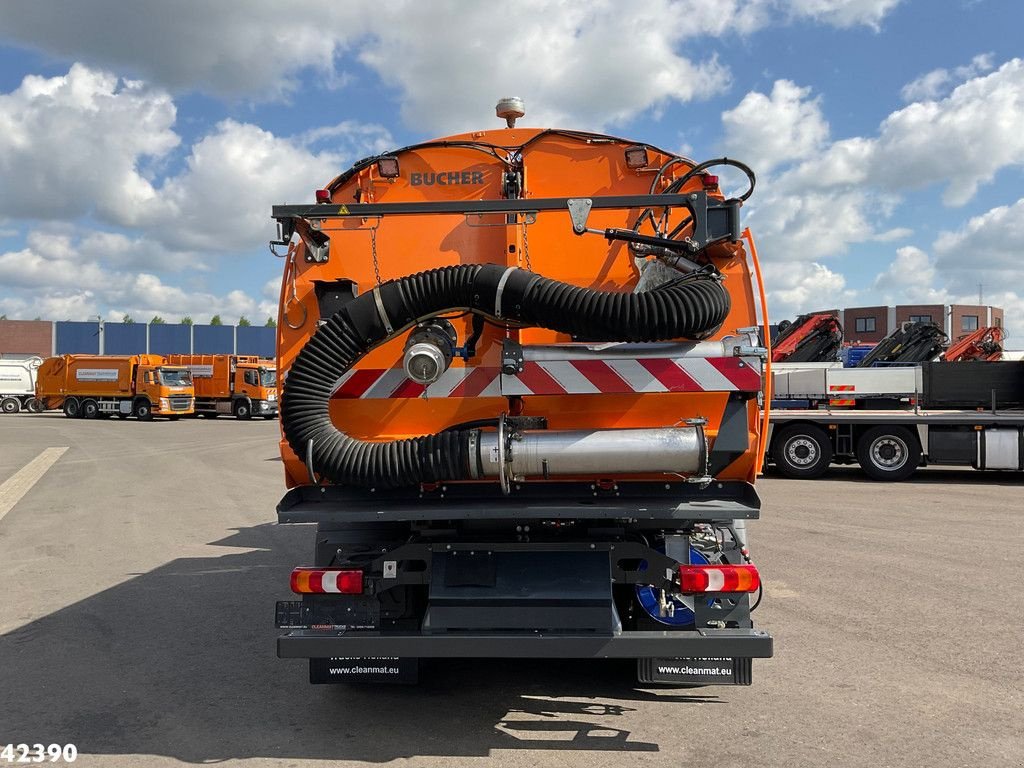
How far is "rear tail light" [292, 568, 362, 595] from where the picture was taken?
14.3 ft

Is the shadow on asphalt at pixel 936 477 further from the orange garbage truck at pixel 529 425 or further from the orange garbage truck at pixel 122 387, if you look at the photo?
the orange garbage truck at pixel 122 387

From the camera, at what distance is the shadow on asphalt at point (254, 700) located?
13.8ft

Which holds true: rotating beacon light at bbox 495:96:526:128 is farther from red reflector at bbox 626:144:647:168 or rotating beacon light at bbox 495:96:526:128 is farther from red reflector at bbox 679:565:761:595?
red reflector at bbox 679:565:761:595

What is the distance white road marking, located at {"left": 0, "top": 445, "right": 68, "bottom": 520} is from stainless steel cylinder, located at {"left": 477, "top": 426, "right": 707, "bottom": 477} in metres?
10.6

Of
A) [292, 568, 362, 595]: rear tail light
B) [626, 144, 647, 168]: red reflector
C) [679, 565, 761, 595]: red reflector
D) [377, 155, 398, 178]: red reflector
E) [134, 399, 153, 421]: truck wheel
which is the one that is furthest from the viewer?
[134, 399, 153, 421]: truck wheel

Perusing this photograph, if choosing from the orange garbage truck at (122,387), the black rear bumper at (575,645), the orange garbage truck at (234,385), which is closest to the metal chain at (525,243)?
the black rear bumper at (575,645)

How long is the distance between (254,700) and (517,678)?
1549 millimetres

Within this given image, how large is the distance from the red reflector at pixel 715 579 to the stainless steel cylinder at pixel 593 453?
0.61m

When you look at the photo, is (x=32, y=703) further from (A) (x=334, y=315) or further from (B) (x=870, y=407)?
(B) (x=870, y=407)

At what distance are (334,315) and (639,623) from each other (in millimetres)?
2317

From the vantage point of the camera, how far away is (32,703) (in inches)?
188

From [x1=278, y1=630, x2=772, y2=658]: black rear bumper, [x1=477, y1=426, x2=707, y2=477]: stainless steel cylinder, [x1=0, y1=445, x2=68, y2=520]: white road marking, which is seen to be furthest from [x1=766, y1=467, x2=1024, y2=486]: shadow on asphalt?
[x1=0, y1=445, x2=68, y2=520]: white road marking

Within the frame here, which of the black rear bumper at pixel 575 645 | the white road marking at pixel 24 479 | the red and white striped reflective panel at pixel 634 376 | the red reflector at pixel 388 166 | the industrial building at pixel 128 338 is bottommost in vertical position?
the white road marking at pixel 24 479

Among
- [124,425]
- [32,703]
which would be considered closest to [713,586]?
[32,703]
